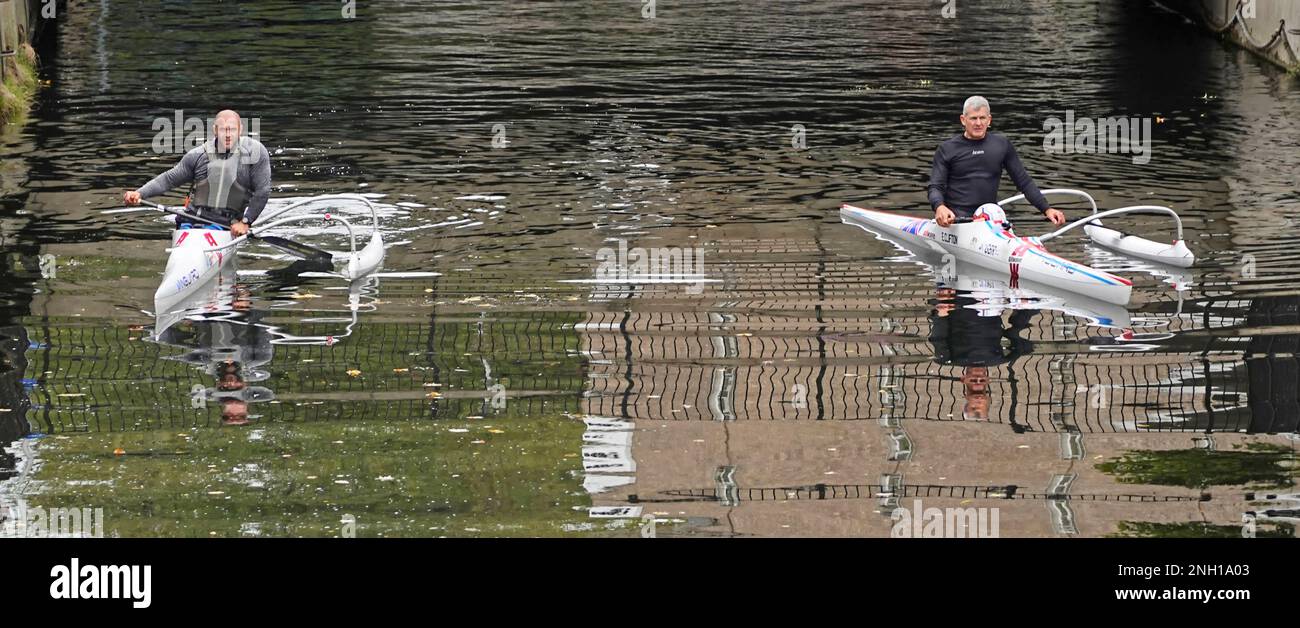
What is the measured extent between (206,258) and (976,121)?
7.63 m

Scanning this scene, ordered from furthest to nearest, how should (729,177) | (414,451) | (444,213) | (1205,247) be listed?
1. (729,177)
2. (444,213)
3. (1205,247)
4. (414,451)

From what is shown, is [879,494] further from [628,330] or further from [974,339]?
[628,330]

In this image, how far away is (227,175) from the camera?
1767 centimetres

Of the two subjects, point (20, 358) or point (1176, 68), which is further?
point (1176, 68)

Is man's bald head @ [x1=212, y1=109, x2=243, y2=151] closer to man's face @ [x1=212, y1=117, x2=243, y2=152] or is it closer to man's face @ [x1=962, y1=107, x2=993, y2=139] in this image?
man's face @ [x1=212, y1=117, x2=243, y2=152]

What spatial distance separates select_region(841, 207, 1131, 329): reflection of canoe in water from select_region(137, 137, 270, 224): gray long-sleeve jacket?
675 centimetres

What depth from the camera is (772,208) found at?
2144cm

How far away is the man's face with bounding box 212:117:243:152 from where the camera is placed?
17406 millimetres

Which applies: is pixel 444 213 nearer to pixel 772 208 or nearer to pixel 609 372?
pixel 772 208

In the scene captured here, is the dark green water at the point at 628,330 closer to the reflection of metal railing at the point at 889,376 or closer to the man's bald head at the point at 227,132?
the reflection of metal railing at the point at 889,376

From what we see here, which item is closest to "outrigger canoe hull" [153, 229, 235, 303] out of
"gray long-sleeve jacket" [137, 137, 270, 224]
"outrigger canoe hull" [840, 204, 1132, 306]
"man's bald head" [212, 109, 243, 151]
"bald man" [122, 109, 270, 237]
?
"bald man" [122, 109, 270, 237]

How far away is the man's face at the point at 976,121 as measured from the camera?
704 inches
